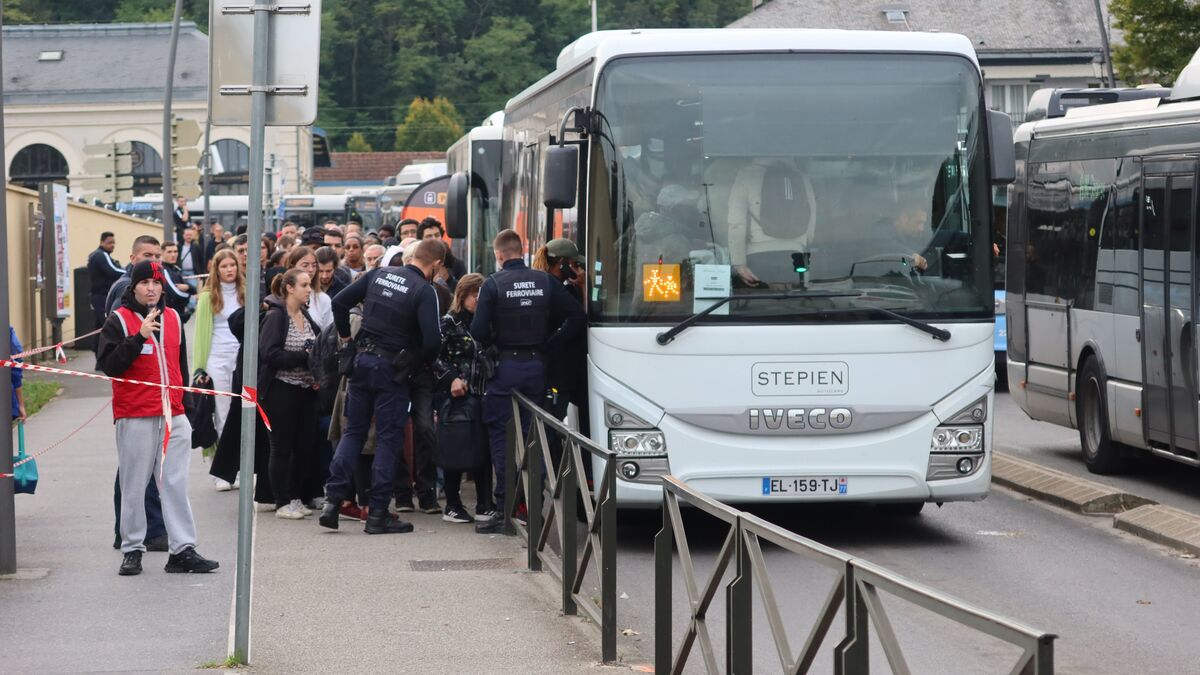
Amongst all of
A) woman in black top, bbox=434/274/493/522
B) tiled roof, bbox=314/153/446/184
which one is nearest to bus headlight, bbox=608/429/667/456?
woman in black top, bbox=434/274/493/522

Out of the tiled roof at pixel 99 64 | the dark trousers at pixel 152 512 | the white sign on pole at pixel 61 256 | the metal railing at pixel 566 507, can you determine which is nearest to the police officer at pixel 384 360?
the metal railing at pixel 566 507

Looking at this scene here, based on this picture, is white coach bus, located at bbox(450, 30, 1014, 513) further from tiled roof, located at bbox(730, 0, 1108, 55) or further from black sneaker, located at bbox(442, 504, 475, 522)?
tiled roof, located at bbox(730, 0, 1108, 55)

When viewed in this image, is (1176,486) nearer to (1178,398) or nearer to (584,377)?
(1178,398)

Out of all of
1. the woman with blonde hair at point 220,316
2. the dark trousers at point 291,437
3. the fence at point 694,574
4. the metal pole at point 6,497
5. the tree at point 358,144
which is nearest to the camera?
the fence at point 694,574

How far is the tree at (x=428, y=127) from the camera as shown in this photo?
95.4 m

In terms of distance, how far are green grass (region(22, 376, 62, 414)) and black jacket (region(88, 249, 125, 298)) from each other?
1.39 meters

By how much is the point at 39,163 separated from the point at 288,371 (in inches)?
3044

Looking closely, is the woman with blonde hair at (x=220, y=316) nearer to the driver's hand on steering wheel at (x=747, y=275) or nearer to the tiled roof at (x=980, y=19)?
the driver's hand on steering wheel at (x=747, y=275)

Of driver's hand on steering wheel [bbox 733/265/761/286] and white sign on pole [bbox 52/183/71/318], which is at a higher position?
white sign on pole [bbox 52/183/71/318]

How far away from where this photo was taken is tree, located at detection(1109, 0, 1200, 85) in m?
26.4

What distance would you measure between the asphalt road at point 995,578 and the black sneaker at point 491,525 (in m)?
0.79

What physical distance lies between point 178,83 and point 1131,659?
8162 cm

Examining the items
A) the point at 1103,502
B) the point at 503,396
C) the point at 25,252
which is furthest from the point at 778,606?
the point at 25,252

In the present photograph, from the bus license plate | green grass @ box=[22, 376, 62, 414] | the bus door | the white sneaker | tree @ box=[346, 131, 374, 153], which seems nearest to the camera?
the bus license plate
